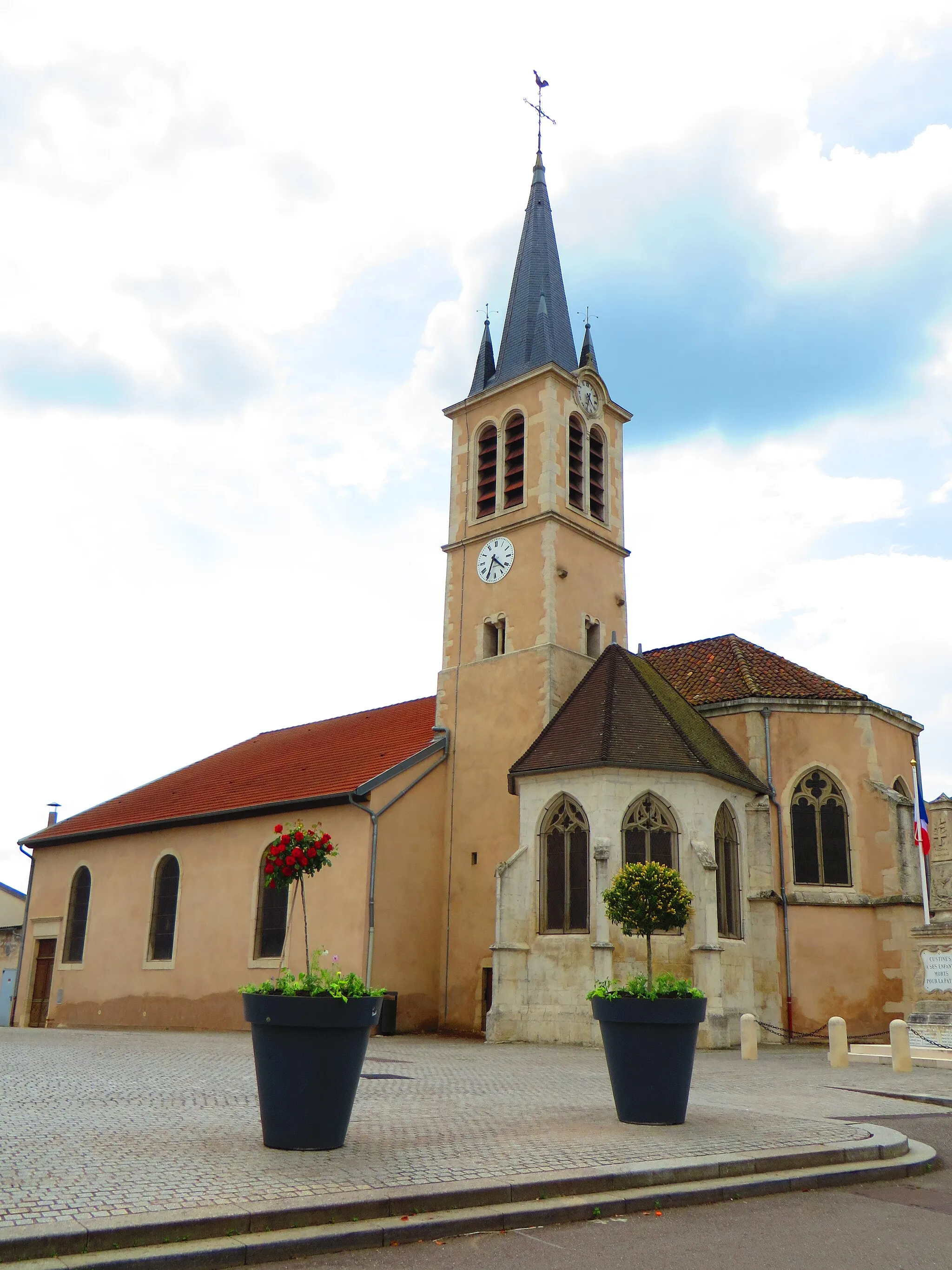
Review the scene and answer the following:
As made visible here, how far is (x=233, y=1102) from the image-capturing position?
9.63 meters

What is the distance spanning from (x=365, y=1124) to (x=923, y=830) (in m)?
16.3

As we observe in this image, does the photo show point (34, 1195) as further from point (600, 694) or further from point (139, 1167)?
point (600, 694)

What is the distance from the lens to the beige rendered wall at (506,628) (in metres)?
24.2

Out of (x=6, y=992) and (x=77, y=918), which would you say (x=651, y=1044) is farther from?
(x=6, y=992)

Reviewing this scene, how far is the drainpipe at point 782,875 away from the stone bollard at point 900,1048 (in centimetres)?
682

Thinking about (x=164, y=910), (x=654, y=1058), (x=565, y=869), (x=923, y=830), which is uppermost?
(x=923, y=830)

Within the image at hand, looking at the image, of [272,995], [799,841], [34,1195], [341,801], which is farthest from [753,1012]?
[34,1195]

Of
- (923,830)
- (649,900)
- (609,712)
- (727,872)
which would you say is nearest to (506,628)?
(609,712)

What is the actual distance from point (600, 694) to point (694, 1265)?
18.0m

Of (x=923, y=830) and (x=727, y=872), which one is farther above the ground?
(x=923, y=830)

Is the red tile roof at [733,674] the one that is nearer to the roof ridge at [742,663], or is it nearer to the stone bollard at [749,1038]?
the roof ridge at [742,663]

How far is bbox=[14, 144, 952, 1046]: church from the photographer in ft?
68.7

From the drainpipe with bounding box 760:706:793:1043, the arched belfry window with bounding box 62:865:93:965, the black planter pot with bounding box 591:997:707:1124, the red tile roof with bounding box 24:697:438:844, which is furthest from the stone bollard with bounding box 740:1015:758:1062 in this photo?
the arched belfry window with bounding box 62:865:93:965

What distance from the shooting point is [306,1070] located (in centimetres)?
718
